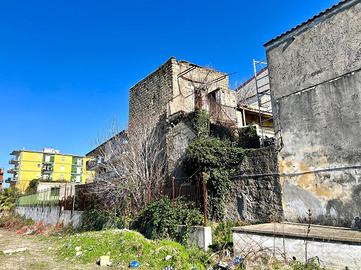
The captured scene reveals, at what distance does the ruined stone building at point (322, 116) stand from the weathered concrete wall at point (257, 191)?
31 centimetres

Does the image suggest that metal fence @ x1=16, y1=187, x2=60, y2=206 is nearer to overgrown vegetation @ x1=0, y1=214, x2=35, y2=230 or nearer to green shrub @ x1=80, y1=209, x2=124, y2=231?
overgrown vegetation @ x1=0, y1=214, x2=35, y2=230

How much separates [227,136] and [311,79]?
195 inches

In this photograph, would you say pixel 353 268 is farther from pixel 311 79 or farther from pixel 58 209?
pixel 58 209

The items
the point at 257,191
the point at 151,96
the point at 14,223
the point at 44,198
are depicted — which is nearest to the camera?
the point at 257,191

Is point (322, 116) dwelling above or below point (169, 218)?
above

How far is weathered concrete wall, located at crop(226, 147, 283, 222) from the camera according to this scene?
342 inches

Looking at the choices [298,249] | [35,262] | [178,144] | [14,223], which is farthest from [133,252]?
[14,223]

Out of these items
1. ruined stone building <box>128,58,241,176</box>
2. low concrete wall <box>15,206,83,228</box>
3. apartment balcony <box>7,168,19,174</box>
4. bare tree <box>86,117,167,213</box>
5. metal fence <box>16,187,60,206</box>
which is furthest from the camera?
apartment balcony <box>7,168,19,174</box>

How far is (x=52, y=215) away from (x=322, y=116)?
18.3 meters

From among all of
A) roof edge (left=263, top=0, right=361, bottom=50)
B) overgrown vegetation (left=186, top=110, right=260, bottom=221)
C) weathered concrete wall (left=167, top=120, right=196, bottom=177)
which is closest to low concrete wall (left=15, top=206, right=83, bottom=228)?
weathered concrete wall (left=167, top=120, right=196, bottom=177)

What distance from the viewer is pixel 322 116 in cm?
796

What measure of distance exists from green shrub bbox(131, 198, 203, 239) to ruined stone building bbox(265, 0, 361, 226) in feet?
10.2

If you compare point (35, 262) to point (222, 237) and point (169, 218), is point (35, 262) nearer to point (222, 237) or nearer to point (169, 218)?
point (169, 218)

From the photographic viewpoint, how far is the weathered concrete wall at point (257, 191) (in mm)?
8680
